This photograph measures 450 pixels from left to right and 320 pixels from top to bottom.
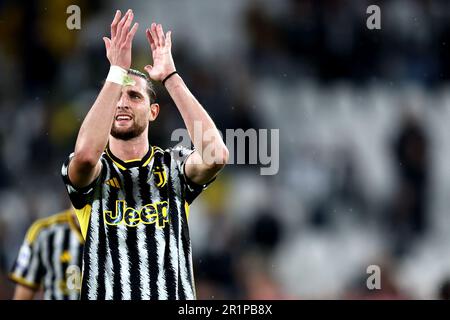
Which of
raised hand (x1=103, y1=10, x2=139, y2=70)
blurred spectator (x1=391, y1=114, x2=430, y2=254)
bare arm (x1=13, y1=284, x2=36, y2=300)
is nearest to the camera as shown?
raised hand (x1=103, y1=10, x2=139, y2=70)

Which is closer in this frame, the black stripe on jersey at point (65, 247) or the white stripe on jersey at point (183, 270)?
the white stripe on jersey at point (183, 270)

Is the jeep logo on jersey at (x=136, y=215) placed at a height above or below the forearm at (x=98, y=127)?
below

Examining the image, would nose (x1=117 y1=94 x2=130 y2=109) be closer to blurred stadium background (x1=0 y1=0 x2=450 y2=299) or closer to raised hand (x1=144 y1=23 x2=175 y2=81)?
raised hand (x1=144 y1=23 x2=175 y2=81)

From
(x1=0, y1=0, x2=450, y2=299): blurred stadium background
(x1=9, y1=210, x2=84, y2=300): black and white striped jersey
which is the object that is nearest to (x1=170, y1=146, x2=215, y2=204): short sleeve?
(x1=9, y1=210, x2=84, y2=300): black and white striped jersey

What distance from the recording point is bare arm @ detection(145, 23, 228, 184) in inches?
145

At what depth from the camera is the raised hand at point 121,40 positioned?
3.65 metres

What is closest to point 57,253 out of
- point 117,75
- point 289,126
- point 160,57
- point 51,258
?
point 51,258

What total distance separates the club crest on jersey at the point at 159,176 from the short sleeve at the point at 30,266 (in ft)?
6.43

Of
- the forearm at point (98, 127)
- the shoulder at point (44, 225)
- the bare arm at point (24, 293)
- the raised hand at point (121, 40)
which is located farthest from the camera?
the shoulder at point (44, 225)

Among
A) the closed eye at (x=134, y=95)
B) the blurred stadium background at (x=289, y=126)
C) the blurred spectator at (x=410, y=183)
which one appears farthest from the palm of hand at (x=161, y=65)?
the blurred spectator at (x=410, y=183)

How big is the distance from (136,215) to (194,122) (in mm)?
489

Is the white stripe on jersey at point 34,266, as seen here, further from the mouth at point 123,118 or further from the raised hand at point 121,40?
the raised hand at point 121,40

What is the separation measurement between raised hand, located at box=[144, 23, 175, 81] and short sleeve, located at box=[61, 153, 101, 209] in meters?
0.52
